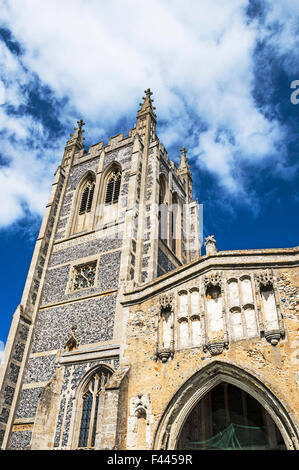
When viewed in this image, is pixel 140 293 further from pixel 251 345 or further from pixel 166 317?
pixel 251 345

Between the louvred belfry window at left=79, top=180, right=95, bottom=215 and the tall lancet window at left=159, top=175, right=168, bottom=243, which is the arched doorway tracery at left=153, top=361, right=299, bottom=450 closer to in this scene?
the tall lancet window at left=159, top=175, right=168, bottom=243

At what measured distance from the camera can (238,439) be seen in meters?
11.3

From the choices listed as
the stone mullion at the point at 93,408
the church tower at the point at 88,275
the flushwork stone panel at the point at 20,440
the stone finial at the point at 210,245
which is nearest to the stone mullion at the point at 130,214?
the church tower at the point at 88,275

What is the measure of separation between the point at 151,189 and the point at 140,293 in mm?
9103

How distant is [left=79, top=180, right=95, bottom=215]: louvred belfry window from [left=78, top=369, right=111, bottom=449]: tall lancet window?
10965 mm

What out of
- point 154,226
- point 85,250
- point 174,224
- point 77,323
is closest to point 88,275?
point 85,250

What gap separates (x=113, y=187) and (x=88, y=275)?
20.2ft

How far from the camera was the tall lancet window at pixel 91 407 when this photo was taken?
13.9 meters

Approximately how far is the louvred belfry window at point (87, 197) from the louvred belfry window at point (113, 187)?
1.20 meters

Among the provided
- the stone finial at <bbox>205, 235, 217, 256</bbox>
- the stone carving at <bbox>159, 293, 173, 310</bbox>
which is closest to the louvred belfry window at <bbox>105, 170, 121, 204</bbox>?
the stone finial at <bbox>205, 235, 217, 256</bbox>

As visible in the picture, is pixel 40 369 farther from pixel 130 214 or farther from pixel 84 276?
pixel 130 214

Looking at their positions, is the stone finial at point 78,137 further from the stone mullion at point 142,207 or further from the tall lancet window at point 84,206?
the stone mullion at point 142,207

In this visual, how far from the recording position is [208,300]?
41.8 feet

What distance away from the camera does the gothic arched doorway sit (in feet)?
37.3
